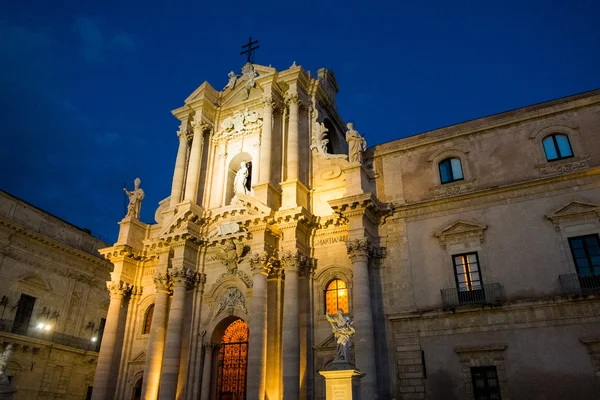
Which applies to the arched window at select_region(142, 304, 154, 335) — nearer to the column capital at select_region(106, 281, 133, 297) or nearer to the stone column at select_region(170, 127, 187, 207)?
the column capital at select_region(106, 281, 133, 297)

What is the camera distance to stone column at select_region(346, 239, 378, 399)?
1737 cm

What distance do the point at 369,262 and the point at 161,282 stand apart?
10.3 meters

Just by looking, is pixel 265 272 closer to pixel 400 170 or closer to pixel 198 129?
pixel 400 170

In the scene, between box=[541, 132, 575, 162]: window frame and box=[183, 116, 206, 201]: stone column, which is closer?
box=[541, 132, 575, 162]: window frame

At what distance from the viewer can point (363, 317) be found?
18.3m

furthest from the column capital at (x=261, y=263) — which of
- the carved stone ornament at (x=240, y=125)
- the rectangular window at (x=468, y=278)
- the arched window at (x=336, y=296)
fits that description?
the carved stone ornament at (x=240, y=125)

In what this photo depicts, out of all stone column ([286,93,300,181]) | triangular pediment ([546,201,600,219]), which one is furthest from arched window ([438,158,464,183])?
stone column ([286,93,300,181])

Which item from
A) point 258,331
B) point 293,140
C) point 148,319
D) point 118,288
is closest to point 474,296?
point 258,331

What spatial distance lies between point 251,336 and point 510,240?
1108 centimetres

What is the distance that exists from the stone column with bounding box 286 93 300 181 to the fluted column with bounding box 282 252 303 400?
170 inches

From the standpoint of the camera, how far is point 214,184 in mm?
26141

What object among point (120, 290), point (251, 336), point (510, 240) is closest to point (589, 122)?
point (510, 240)

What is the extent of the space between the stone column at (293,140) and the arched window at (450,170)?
6.65 metres

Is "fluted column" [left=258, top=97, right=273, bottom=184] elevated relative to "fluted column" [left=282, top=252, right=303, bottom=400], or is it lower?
elevated
